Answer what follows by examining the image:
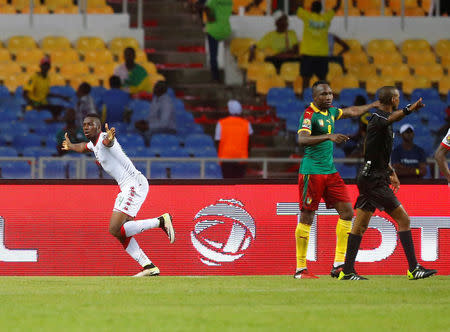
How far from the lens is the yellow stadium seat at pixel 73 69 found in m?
21.9

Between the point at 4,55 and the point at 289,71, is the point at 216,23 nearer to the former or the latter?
the point at 289,71

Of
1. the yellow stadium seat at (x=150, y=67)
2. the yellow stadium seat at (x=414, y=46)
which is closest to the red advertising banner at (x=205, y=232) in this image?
the yellow stadium seat at (x=150, y=67)

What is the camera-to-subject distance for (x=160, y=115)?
63.8 feet

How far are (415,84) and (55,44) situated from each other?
23.8 feet

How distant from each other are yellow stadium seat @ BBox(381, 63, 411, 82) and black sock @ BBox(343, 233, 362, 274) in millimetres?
11689

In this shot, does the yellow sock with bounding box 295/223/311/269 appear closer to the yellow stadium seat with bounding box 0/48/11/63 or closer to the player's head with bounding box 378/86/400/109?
the player's head with bounding box 378/86/400/109

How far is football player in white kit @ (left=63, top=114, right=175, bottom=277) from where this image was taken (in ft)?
42.2

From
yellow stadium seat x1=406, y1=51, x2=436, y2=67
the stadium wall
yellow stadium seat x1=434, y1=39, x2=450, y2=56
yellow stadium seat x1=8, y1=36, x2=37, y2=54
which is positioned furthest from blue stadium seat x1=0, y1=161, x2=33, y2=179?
yellow stadium seat x1=434, y1=39, x2=450, y2=56

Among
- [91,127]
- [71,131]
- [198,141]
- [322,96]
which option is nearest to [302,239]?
[322,96]

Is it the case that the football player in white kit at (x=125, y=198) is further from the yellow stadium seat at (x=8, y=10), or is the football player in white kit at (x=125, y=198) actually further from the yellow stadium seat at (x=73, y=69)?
the yellow stadium seat at (x=8, y=10)

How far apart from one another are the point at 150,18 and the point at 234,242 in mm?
11723

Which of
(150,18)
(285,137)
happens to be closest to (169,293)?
(285,137)

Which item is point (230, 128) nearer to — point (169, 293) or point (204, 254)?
point (204, 254)

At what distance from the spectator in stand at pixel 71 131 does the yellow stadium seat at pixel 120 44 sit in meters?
4.07
